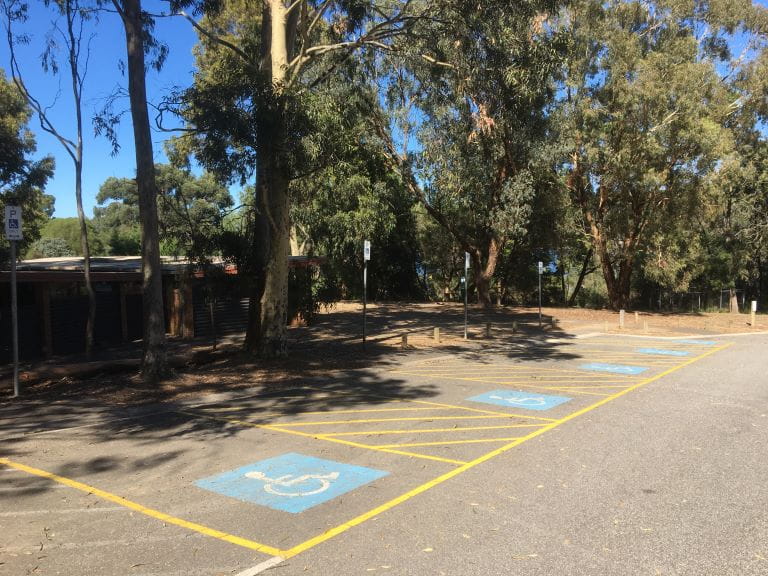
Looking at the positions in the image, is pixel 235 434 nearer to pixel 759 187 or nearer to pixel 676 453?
pixel 676 453

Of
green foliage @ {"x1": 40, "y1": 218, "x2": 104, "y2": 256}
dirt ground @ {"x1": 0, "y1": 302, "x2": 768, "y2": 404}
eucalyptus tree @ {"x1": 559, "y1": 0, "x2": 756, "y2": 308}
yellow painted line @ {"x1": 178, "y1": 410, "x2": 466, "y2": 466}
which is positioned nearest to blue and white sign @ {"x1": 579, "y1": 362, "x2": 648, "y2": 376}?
dirt ground @ {"x1": 0, "y1": 302, "x2": 768, "y2": 404}

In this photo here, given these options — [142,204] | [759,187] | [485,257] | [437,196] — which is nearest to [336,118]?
[142,204]

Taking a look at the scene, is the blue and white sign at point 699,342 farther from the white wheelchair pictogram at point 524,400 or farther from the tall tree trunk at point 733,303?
the tall tree trunk at point 733,303

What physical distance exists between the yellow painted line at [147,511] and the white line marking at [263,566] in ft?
0.24

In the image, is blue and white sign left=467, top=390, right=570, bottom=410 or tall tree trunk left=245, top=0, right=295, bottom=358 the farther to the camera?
tall tree trunk left=245, top=0, right=295, bottom=358

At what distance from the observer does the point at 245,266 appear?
591 inches

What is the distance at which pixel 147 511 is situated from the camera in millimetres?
4984

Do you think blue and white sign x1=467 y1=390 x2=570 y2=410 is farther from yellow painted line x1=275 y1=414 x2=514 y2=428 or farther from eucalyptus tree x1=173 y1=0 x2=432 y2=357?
eucalyptus tree x1=173 y1=0 x2=432 y2=357

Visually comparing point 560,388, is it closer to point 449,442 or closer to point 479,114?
point 449,442

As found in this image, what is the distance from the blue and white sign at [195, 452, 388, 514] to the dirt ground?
4605 mm

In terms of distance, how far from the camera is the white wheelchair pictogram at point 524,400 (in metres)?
9.49

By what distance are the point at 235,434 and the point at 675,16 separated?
30.4m

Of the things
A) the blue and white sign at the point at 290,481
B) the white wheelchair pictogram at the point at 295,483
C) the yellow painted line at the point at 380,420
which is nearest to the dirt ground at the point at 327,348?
the yellow painted line at the point at 380,420

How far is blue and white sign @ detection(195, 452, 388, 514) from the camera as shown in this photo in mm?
5215
